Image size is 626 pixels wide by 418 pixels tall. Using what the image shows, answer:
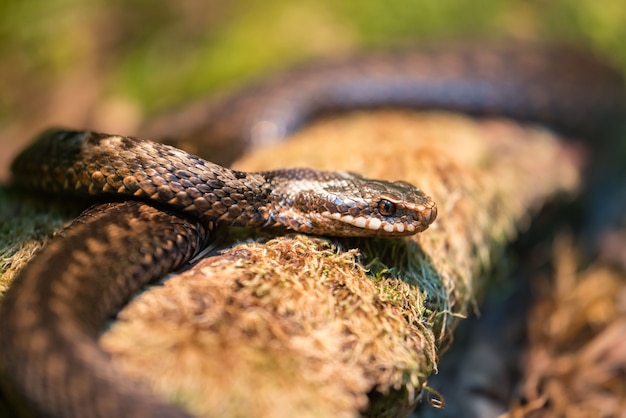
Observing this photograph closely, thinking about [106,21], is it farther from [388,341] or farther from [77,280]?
[388,341]

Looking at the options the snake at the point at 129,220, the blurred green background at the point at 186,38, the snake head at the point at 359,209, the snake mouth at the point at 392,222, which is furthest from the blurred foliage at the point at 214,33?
the snake mouth at the point at 392,222

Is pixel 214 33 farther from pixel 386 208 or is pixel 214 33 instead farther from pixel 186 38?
pixel 386 208

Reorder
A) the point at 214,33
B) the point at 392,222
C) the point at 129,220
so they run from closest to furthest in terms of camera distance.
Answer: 1. the point at 129,220
2. the point at 392,222
3. the point at 214,33

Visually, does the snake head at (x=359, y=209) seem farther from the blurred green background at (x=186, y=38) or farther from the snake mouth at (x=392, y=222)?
the blurred green background at (x=186, y=38)

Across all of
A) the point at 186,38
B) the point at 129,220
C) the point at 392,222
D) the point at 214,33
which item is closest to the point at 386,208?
the point at 392,222

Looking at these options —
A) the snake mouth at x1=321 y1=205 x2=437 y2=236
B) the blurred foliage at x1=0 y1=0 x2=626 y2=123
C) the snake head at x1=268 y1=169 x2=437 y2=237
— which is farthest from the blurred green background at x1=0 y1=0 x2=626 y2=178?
the snake mouth at x1=321 y1=205 x2=437 y2=236

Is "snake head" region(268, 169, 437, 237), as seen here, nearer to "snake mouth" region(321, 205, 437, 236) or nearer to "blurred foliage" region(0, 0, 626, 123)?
"snake mouth" region(321, 205, 437, 236)

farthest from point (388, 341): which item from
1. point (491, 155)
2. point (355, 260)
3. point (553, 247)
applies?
point (553, 247)
